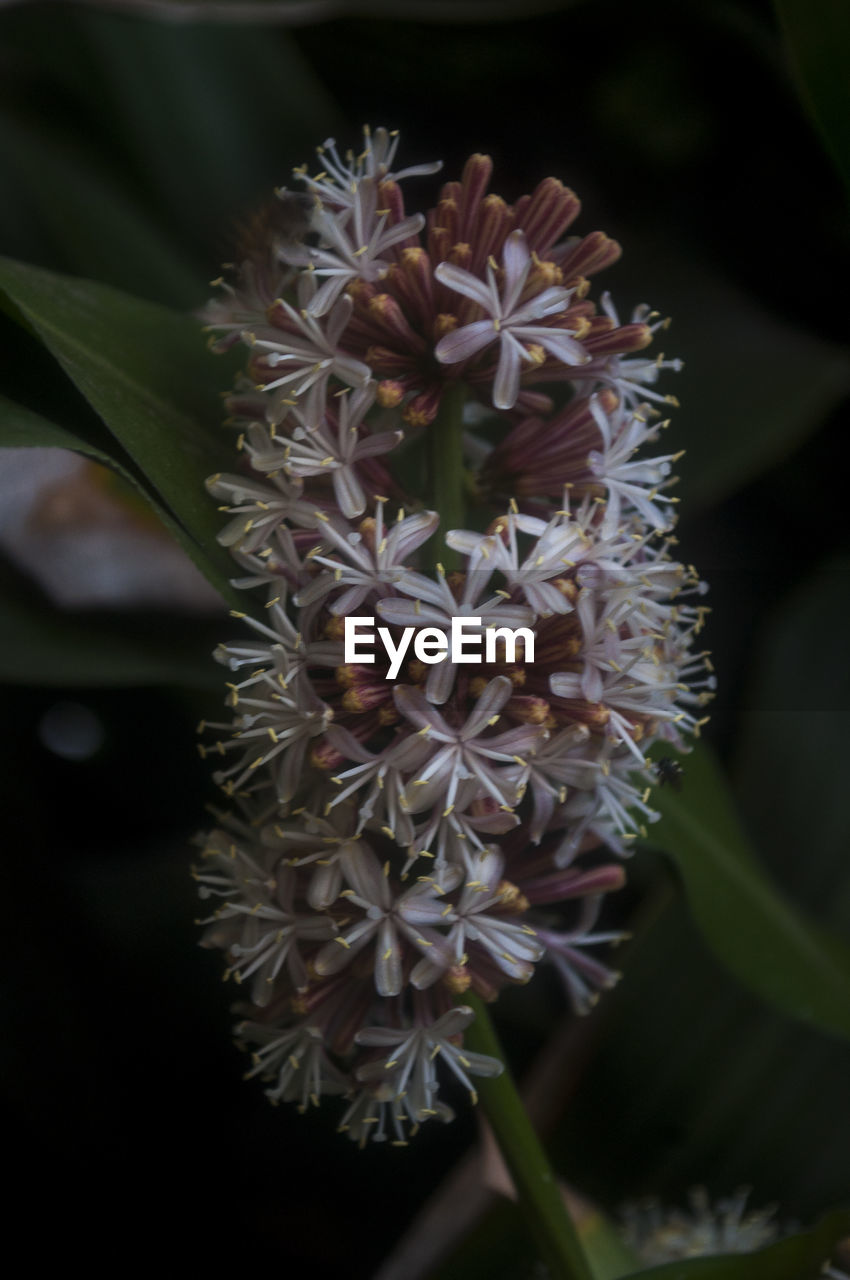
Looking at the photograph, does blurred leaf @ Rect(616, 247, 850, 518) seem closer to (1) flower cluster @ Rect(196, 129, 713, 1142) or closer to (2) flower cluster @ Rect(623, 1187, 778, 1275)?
(1) flower cluster @ Rect(196, 129, 713, 1142)

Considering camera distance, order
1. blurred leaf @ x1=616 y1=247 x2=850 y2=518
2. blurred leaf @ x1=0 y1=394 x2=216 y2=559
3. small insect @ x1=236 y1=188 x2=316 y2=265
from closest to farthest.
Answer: blurred leaf @ x1=0 y1=394 x2=216 y2=559
small insect @ x1=236 y1=188 x2=316 y2=265
blurred leaf @ x1=616 y1=247 x2=850 y2=518

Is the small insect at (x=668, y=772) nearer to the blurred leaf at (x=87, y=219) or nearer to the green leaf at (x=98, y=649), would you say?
the green leaf at (x=98, y=649)

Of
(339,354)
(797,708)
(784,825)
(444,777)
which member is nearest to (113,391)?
(339,354)

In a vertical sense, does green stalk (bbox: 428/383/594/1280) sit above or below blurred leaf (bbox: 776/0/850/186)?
below

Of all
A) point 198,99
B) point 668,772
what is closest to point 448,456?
point 668,772

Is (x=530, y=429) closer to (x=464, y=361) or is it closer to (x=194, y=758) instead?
(x=464, y=361)

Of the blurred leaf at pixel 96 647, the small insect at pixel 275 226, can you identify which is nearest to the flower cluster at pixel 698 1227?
the blurred leaf at pixel 96 647

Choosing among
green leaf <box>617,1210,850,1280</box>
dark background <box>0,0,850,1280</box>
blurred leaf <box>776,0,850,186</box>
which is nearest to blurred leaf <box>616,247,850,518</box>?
dark background <box>0,0,850,1280</box>
